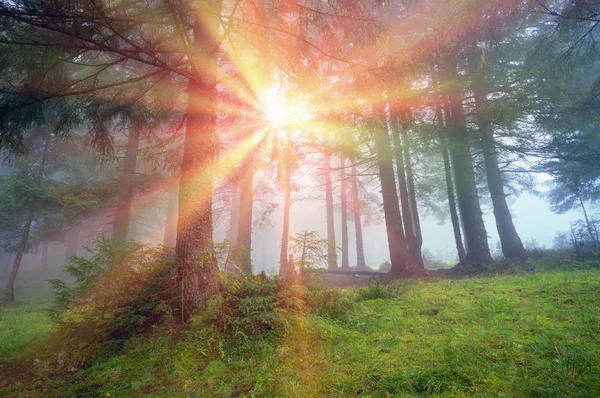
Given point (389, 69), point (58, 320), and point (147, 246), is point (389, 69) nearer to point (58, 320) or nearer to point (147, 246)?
point (147, 246)

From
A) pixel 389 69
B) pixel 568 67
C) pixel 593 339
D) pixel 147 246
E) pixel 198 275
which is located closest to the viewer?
pixel 593 339

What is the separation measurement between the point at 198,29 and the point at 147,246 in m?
4.84

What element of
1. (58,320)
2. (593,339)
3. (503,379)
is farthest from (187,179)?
(593,339)

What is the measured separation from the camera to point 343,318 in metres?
5.24

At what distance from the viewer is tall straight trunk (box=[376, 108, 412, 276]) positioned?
39.0ft

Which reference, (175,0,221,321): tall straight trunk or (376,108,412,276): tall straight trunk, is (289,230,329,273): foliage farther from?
(376,108,412,276): tall straight trunk

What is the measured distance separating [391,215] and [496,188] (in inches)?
314

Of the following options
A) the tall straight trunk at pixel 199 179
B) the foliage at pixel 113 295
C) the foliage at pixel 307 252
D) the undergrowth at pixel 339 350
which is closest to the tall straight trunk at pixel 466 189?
the undergrowth at pixel 339 350

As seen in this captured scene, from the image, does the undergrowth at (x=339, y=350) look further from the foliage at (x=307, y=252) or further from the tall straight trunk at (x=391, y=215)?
the tall straight trunk at (x=391, y=215)

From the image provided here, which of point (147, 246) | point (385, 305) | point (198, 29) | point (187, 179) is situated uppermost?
point (198, 29)

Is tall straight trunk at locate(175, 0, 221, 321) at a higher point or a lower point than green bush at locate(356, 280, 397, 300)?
higher

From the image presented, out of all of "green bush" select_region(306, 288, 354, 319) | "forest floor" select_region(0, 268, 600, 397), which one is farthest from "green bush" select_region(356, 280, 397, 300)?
"forest floor" select_region(0, 268, 600, 397)

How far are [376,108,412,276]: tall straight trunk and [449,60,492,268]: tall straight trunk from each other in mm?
2785

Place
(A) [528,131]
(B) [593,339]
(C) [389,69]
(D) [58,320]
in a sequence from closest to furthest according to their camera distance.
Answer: (B) [593,339]
(D) [58,320]
(C) [389,69]
(A) [528,131]
